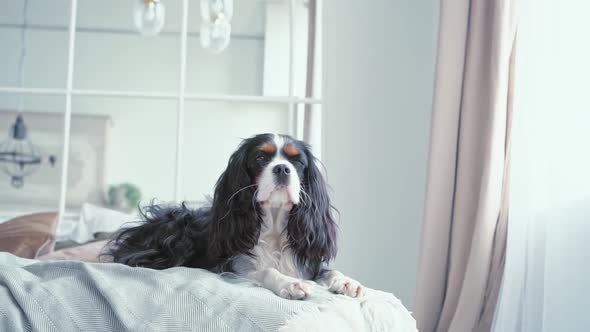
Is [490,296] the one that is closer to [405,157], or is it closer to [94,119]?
[405,157]

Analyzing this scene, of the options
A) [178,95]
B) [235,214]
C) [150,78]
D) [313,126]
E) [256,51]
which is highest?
[256,51]

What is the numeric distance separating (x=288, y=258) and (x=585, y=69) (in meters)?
1.11

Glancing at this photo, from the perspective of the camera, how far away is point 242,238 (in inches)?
64.6

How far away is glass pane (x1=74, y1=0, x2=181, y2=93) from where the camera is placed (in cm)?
419

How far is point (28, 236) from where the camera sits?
212 centimetres

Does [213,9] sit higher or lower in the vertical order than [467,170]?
higher

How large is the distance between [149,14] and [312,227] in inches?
70.2

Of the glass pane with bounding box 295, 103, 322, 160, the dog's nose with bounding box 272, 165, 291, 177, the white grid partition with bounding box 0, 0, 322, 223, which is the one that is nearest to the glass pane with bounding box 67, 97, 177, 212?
the white grid partition with bounding box 0, 0, 322, 223

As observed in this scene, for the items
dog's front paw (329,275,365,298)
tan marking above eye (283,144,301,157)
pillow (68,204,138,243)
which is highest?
tan marking above eye (283,144,301,157)

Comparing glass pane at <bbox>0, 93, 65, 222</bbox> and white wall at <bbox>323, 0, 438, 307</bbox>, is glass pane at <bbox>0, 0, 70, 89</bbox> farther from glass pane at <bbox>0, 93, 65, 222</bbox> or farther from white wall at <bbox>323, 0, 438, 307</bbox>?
white wall at <bbox>323, 0, 438, 307</bbox>

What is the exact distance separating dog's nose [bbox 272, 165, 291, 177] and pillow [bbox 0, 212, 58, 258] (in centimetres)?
95

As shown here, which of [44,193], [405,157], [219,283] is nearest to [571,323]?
[219,283]

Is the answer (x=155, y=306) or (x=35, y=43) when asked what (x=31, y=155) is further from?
(x=155, y=306)

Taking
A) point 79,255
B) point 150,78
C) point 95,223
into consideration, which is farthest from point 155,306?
point 150,78
